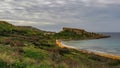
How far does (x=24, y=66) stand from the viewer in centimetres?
1181

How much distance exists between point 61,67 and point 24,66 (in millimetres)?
2358

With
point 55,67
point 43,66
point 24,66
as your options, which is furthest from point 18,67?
point 55,67

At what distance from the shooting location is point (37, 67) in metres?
11.7

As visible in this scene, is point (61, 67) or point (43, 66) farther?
point (61, 67)

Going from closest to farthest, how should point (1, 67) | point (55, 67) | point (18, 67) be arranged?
point (1, 67)
point (18, 67)
point (55, 67)

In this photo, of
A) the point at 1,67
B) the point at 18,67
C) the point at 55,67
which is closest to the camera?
the point at 1,67

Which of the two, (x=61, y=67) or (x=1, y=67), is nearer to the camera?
(x=1, y=67)

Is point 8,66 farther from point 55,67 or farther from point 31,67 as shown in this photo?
point 55,67

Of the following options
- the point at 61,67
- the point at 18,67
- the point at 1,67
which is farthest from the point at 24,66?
the point at 61,67

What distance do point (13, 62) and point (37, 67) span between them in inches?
42.8

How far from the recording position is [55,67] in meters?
13.1

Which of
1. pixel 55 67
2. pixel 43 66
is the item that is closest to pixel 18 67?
pixel 43 66

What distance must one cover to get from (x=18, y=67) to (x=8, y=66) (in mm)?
597

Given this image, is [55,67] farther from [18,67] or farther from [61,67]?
[18,67]
